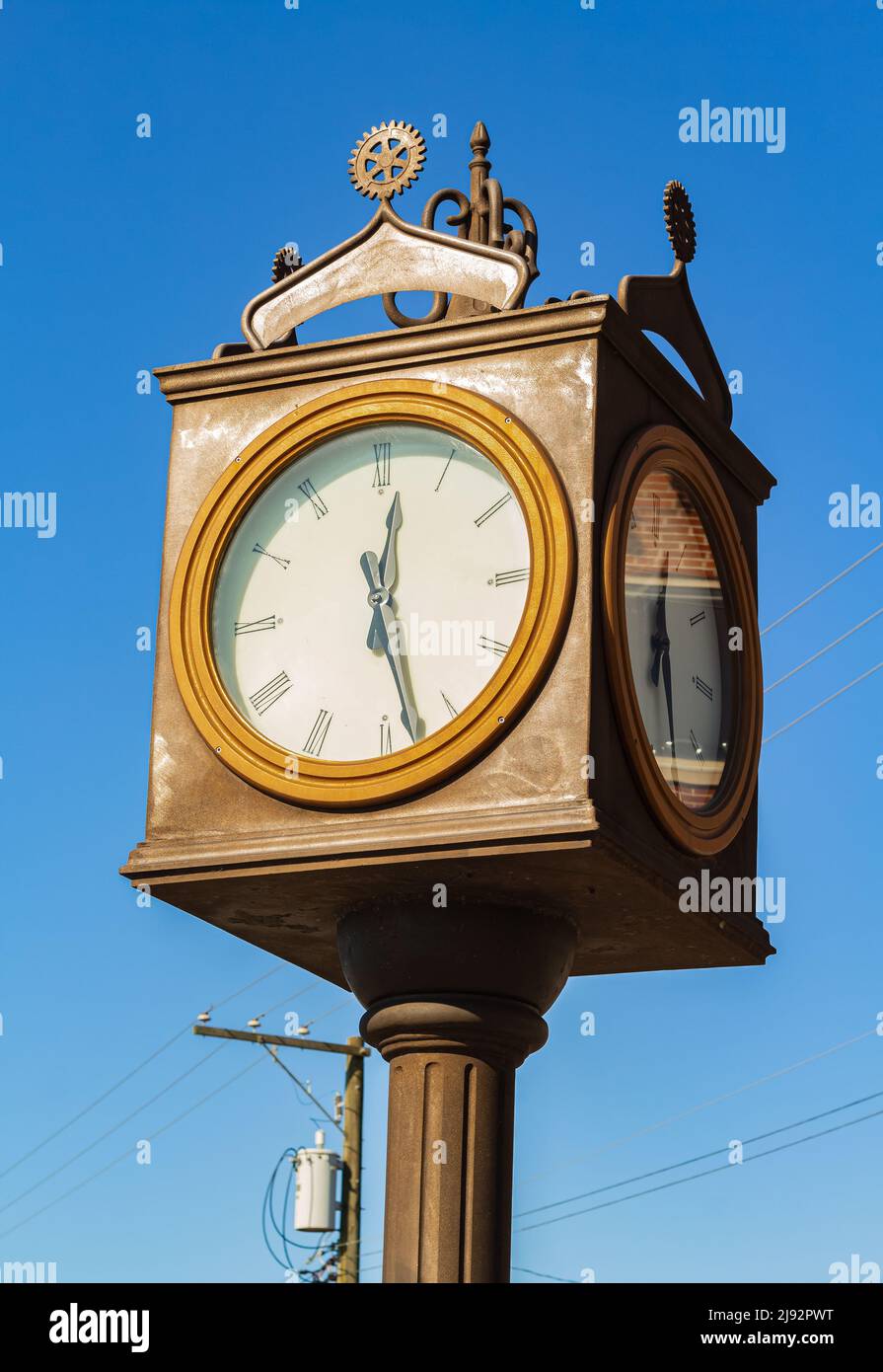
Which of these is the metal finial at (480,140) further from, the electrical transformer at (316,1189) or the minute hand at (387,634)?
the electrical transformer at (316,1189)

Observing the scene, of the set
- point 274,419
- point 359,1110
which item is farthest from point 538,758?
point 359,1110

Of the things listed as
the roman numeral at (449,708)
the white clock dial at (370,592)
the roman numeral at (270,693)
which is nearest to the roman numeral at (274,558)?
the white clock dial at (370,592)

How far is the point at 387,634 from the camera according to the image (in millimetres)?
7543

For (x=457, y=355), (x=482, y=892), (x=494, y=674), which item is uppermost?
(x=457, y=355)

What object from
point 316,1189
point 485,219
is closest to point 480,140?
point 485,219

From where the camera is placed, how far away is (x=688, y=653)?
26.3 ft

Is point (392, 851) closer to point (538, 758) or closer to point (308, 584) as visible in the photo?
point (538, 758)

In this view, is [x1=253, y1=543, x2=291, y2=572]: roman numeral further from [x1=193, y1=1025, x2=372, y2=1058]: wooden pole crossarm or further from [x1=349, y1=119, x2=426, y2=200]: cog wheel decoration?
[x1=193, y1=1025, x2=372, y2=1058]: wooden pole crossarm

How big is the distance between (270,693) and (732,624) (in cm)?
161

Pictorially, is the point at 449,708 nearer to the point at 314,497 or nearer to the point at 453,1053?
the point at 314,497

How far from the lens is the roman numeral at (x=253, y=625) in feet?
25.4

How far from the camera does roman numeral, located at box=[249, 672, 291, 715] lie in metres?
7.65
